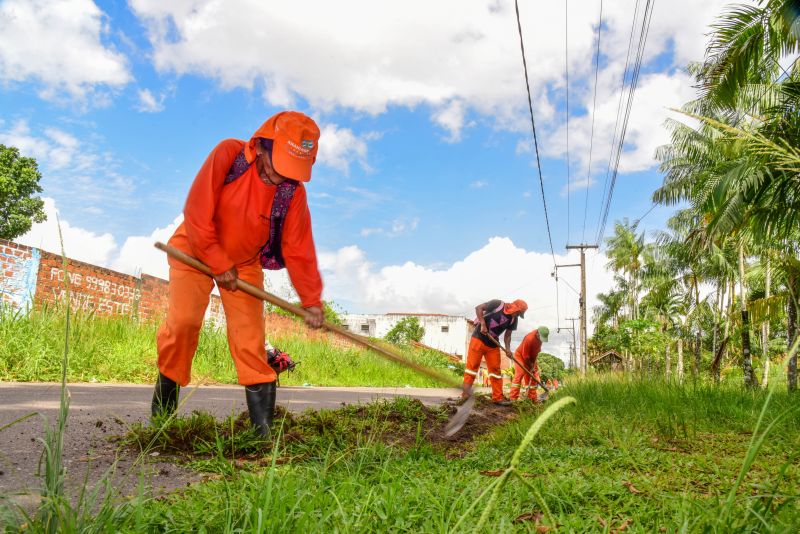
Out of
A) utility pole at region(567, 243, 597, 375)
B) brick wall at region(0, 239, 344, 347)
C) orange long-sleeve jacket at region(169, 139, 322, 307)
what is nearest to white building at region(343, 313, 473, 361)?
utility pole at region(567, 243, 597, 375)

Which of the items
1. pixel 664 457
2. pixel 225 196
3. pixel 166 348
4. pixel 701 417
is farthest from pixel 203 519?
pixel 701 417

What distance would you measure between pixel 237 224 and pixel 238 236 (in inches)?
3.1

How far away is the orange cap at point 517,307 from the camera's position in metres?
9.89

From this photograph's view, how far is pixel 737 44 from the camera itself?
33.9 ft

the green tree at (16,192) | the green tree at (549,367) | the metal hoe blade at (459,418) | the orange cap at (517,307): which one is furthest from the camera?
the green tree at (549,367)

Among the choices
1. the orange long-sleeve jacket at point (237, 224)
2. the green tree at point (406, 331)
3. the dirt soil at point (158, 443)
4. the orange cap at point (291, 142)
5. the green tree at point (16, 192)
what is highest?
the green tree at point (16, 192)

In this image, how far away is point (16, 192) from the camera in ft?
99.9

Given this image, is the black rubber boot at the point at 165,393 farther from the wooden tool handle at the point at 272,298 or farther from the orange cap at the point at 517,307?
the orange cap at the point at 517,307

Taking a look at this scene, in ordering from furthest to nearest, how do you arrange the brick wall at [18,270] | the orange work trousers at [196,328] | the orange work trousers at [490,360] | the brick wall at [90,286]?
the brick wall at [90,286] < the brick wall at [18,270] < the orange work trousers at [490,360] < the orange work trousers at [196,328]

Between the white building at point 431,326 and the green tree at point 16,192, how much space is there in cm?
4224

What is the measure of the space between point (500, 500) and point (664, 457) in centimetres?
152

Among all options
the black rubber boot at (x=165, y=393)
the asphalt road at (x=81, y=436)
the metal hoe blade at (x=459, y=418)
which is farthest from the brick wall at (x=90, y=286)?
the metal hoe blade at (x=459, y=418)

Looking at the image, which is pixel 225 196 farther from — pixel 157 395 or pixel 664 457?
pixel 664 457

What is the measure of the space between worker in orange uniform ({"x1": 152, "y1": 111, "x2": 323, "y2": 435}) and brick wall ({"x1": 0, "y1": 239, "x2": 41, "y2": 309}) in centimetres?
910
